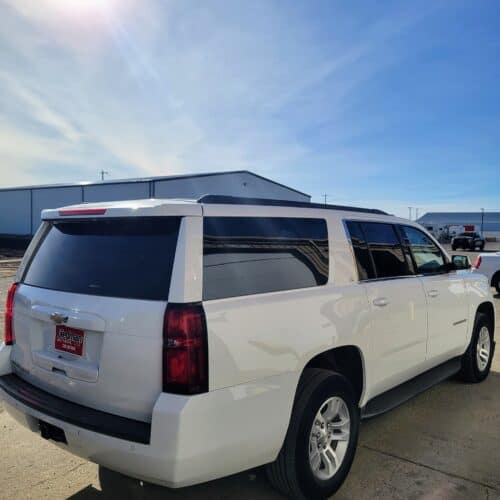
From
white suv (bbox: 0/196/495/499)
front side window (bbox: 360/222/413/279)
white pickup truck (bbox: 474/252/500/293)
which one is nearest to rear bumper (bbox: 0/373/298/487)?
white suv (bbox: 0/196/495/499)

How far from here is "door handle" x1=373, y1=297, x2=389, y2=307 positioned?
11.5 feet

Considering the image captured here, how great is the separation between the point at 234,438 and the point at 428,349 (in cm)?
250

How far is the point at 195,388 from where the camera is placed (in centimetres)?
230

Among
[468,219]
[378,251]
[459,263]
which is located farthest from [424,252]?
[468,219]

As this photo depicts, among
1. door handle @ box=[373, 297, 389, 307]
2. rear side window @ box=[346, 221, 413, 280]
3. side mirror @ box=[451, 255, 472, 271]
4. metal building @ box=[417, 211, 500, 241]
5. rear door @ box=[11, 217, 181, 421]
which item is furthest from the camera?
metal building @ box=[417, 211, 500, 241]

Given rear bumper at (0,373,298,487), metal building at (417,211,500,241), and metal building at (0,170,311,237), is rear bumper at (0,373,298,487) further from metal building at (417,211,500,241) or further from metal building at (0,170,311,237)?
metal building at (417,211,500,241)

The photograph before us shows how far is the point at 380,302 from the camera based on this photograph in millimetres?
3549

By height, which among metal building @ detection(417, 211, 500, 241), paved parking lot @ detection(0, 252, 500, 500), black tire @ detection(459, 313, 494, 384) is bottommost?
paved parking lot @ detection(0, 252, 500, 500)

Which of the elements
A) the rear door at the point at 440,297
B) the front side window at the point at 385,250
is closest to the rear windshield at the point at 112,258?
the front side window at the point at 385,250

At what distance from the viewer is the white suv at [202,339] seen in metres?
2.34

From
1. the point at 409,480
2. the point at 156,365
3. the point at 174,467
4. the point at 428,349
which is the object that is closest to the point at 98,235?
the point at 156,365

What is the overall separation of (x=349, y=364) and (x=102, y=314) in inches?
72.8

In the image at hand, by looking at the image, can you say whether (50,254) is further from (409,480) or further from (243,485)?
(409,480)

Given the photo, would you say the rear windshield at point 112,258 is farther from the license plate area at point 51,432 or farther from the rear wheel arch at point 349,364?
the rear wheel arch at point 349,364
